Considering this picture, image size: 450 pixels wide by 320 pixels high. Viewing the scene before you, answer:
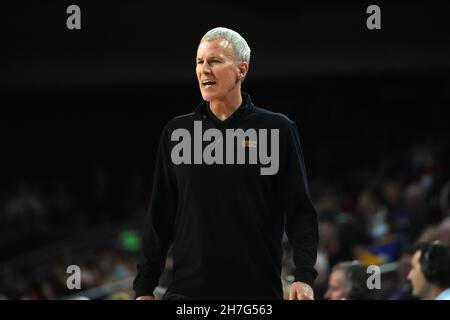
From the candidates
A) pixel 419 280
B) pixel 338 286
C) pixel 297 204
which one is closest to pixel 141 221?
pixel 338 286

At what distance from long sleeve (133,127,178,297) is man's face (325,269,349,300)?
1408 millimetres

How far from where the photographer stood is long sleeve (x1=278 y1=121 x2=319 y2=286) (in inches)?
88.8

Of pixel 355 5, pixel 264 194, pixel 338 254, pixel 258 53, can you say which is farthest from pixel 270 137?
pixel 355 5

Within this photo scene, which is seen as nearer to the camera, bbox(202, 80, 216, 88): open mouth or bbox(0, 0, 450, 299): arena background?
bbox(202, 80, 216, 88): open mouth

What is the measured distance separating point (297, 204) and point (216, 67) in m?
0.44

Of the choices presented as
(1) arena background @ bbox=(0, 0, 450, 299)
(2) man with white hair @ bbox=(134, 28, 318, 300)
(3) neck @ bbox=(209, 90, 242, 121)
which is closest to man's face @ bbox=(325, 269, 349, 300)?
(2) man with white hair @ bbox=(134, 28, 318, 300)

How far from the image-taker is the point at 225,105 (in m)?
2.32

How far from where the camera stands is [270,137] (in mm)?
2281

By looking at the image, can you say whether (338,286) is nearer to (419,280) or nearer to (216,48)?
(419,280)

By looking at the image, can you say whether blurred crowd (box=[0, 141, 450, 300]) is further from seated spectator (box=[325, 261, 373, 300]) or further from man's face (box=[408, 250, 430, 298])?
man's face (box=[408, 250, 430, 298])

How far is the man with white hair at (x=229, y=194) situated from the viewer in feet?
7.32

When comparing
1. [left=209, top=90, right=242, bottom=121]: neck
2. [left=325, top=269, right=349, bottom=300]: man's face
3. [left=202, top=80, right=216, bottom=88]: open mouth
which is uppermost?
[left=202, top=80, right=216, bottom=88]: open mouth

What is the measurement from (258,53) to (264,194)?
17.0 ft
